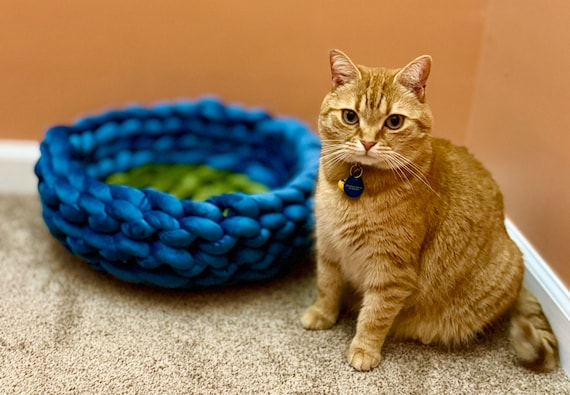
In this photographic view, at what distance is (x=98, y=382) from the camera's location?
119cm

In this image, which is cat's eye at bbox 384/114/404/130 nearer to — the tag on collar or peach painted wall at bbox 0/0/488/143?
the tag on collar

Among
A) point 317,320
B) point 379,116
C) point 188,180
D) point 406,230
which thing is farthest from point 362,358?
point 188,180

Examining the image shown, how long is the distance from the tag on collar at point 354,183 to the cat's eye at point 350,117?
9 cm

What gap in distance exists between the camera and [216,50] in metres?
1.80

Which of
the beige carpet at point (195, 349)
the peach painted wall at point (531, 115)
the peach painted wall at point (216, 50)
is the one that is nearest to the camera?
the beige carpet at point (195, 349)

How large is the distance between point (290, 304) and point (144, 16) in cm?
97

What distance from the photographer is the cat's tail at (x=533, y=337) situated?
126cm

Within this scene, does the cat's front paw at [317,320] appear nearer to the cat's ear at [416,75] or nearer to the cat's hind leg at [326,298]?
the cat's hind leg at [326,298]

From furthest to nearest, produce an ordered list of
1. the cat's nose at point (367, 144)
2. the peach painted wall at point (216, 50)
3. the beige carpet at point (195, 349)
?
1. the peach painted wall at point (216, 50)
2. the beige carpet at point (195, 349)
3. the cat's nose at point (367, 144)

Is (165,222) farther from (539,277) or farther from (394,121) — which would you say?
(539,277)

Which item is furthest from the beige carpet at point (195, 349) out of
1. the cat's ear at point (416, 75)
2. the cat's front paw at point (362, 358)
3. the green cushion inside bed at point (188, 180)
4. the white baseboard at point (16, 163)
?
the cat's ear at point (416, 75)

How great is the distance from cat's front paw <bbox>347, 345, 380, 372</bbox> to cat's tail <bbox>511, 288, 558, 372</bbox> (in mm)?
321

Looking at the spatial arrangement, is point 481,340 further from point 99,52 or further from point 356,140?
point 99,52

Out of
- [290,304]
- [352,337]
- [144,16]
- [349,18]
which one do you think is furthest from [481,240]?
[144,16]
